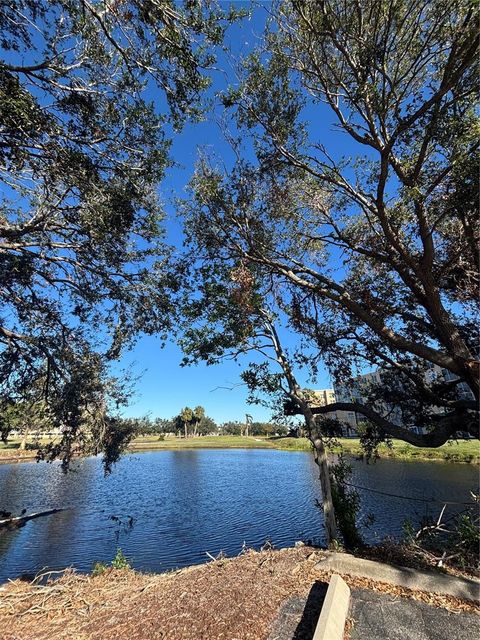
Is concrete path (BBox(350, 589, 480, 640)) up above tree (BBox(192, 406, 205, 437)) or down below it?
below

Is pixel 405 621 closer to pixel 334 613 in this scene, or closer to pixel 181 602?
pixel 334 613

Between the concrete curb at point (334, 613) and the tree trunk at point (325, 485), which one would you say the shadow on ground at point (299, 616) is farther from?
the tree trunk at point (325, 485)

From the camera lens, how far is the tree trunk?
806 cm

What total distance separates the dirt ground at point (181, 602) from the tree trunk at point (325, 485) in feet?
4.24

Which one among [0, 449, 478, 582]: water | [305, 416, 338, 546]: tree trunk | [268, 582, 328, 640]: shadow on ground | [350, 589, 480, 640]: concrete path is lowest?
[0, 449, 478, 582]: water

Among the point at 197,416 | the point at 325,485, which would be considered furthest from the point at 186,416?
the point at 325,485

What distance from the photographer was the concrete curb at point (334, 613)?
3727 mm

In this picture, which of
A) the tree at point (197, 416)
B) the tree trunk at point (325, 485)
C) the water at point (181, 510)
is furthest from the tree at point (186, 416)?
the tree trunk at point (325, 485)

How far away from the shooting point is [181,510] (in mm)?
22641

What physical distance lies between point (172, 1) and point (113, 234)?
15.0 feet

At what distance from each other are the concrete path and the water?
5.39m

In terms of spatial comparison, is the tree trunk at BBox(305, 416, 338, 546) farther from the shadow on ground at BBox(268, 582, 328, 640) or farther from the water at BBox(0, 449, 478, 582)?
the shadow on ground at BBox(268, 582, 328, 640)

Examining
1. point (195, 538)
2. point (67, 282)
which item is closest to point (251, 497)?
point (195, 538)

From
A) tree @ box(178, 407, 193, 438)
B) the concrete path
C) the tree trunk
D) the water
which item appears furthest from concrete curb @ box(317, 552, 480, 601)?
tree @ box(178, 407, 193, 438)
